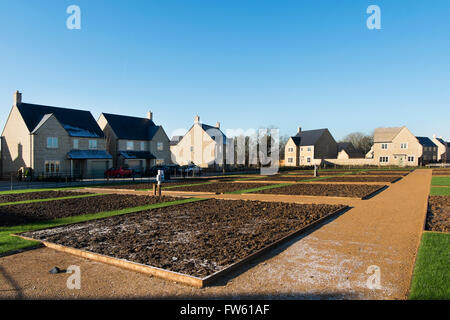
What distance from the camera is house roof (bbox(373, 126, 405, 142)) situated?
218 ft

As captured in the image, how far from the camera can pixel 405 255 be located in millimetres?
6512

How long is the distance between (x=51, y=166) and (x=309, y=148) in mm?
54039

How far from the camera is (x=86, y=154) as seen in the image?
1463 inches

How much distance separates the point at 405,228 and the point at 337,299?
19.0 ft

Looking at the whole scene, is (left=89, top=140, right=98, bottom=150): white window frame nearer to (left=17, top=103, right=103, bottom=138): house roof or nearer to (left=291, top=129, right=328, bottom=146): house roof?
(left=17, top=103, right=103, bottom=138): house roof

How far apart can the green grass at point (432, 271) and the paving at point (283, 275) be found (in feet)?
0.56

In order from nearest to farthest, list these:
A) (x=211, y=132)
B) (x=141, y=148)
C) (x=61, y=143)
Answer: (x=61, y=143), (x=141, y=148), (x=211, y=132)

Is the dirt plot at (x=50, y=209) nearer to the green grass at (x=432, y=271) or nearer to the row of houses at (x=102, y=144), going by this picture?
the green grass at (x=432, y=271)

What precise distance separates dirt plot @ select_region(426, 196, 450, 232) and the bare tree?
88656 millimetres

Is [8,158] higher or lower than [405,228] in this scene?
higher

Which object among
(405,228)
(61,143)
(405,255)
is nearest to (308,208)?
(405,228)

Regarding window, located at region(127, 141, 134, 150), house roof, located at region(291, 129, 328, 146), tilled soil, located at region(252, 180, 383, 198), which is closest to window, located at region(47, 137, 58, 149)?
window, located at region(127, 141, 134, 150)
